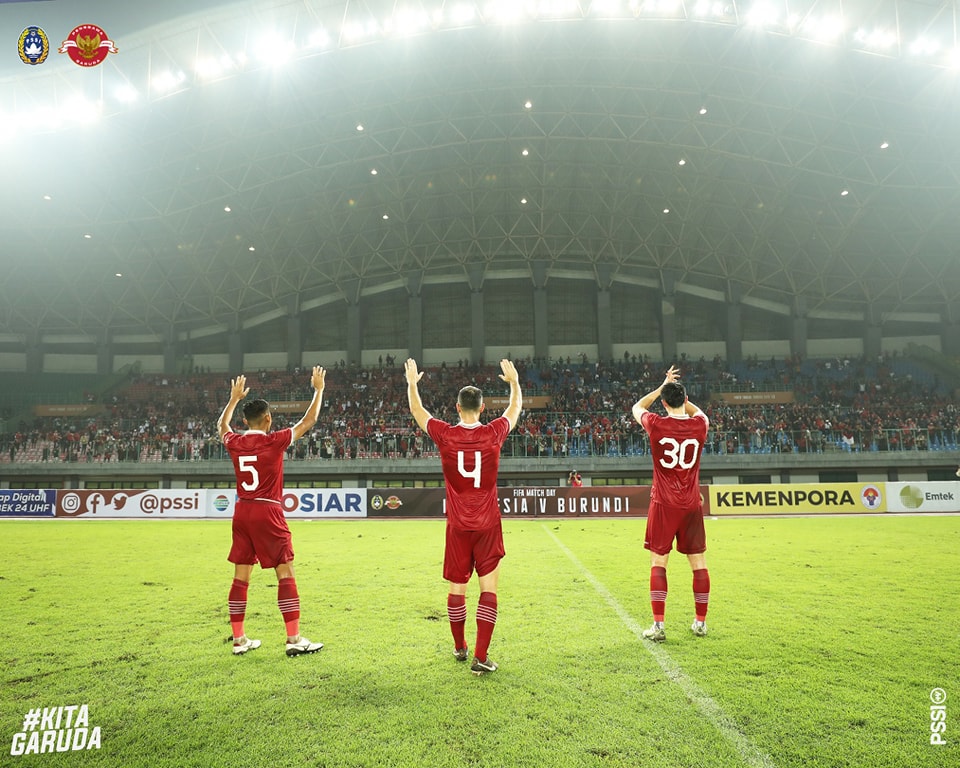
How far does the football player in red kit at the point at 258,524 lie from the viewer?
5.82 m

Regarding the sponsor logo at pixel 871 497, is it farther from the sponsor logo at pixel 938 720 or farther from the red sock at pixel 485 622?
the red sock at pixel 485 622

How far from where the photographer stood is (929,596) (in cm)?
825

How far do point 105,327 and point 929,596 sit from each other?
5671cm

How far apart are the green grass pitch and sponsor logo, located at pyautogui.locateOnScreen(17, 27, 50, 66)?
18.8ft

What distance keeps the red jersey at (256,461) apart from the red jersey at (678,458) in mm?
3767

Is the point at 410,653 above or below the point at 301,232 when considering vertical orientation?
below

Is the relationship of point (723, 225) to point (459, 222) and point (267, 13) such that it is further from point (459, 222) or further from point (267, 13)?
point (267, 13)

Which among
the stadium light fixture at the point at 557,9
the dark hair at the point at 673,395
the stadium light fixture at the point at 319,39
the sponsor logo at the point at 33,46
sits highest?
the stadium light fixture at the point at 557,9

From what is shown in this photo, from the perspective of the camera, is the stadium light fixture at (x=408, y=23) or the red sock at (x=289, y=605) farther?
the stadium light fixture at (x=408, y=23)

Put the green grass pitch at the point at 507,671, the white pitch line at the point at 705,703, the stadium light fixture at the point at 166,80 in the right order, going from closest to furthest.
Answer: the white pitch line at the point at 705,703
the green grass pitch at the point at 507,671
the stadium light fixture at the point at 166,80

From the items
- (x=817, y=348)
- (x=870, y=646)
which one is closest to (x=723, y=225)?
(x=817, y=348)

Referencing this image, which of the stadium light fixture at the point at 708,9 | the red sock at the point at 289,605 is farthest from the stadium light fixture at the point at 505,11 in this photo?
the red sock at the point at 289,605

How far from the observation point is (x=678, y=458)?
631cm

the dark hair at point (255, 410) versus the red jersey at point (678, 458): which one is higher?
the dark hair at point (255, 410)
